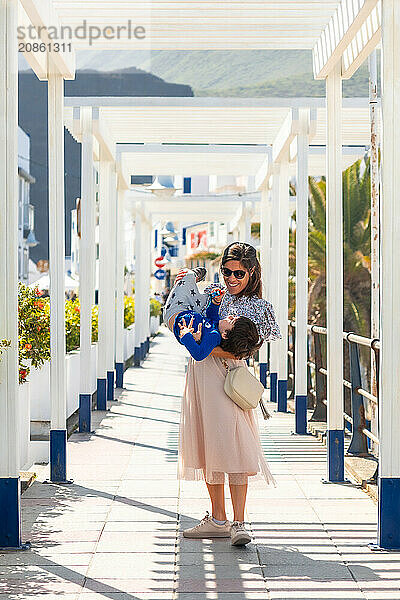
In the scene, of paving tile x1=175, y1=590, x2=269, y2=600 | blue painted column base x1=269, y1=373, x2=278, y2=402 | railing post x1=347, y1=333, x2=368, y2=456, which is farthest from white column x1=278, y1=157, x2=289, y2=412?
paving tile x1=175, y1=590, x2=269, y2=600

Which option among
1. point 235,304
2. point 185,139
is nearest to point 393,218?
point 235,304

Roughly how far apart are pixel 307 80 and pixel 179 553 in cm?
11646

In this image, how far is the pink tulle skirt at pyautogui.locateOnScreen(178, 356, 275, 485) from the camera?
5.62 m

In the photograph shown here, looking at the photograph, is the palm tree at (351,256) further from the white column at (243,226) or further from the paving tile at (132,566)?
the paving tile at (132,566)

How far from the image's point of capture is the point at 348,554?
5.46 meters

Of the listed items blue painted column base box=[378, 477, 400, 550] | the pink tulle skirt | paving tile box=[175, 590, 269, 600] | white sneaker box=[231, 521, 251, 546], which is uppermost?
the pink tulle skirt

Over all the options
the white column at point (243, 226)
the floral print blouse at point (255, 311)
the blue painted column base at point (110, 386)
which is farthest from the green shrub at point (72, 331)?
the white column at point (243, 226)

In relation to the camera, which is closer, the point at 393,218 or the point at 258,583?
the point at 258,583

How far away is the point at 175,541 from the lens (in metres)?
5.77

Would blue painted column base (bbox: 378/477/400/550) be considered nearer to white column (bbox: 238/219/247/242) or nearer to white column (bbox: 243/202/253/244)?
white column (bbox: 243/202/253/244)

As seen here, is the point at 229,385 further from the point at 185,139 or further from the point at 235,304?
the point at 185,139

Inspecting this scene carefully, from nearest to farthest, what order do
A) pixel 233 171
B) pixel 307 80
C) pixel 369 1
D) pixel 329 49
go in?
pixel 369 1 < pixel 329 49 < pixel 233 171 < pixel 307 80

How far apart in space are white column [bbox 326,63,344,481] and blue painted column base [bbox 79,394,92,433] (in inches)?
136

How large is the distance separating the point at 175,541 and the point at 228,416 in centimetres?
76
